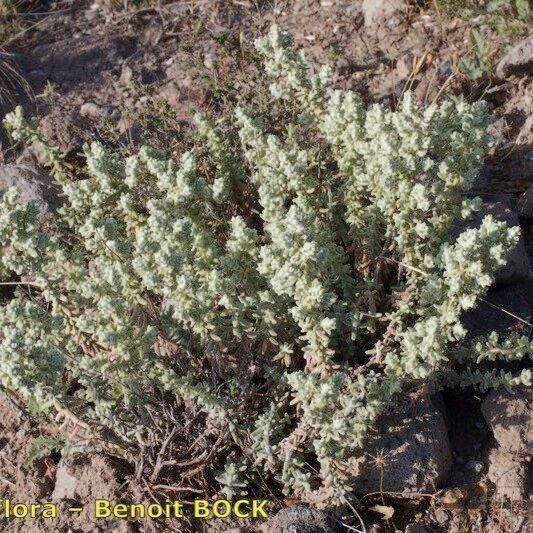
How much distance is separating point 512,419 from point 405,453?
0.56 meters

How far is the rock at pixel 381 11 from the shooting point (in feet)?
19.6

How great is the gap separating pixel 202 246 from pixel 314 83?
1.06m

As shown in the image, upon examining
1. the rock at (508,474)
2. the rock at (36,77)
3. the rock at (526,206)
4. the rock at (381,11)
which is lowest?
the rock at (508,474)

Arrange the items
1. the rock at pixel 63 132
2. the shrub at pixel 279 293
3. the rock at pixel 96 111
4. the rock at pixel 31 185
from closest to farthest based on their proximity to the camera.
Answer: the shrub at pixel 279 293 < the rock at pixel 31 185 < the rock at pixel 63 132 < the rock at pixel 96 111

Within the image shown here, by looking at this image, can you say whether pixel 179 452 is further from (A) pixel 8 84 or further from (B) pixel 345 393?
(A) pixel 8 84

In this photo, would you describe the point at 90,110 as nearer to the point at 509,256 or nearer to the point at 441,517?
the point at 509,256

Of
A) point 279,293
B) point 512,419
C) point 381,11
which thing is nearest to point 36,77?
point 381,11

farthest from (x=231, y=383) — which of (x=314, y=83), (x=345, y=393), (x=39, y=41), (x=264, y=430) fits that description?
(x=39, y=41)

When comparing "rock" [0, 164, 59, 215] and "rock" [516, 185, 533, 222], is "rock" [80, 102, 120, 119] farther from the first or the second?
"rock" [516, 185, 533, 222]

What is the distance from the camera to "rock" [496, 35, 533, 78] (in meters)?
5.25

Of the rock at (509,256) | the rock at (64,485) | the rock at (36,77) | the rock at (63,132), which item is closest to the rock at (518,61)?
the rock at (509,256)

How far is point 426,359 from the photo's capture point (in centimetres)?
319

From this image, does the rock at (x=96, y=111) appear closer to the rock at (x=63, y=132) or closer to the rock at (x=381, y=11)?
the rock at (x=63, y=132)

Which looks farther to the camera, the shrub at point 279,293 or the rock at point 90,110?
the rock at point 90,110
